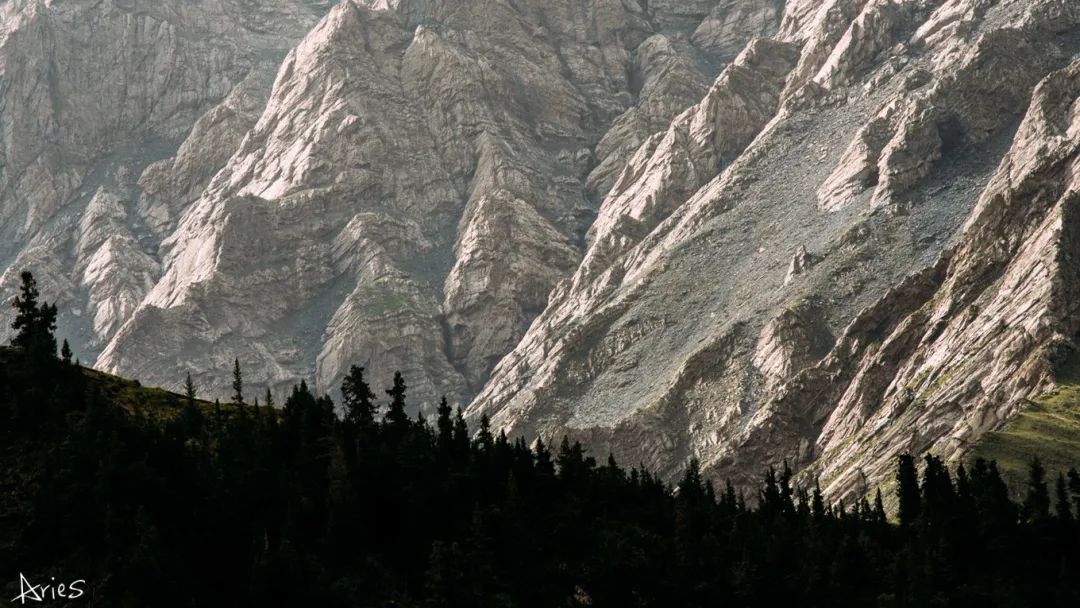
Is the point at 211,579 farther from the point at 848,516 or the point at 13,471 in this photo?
the point at 848,516

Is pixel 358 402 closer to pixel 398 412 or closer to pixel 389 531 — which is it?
pixel 398 412

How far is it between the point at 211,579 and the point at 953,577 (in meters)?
75.0

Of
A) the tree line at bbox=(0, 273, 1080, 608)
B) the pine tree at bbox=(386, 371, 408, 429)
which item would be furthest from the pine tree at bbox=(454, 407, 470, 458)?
the pine tree at bbox=(386, 371, 408, 429)

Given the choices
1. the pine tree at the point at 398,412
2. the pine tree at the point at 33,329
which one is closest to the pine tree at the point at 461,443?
the pine tree at the point at 398,412

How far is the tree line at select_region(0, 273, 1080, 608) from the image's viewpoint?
122m

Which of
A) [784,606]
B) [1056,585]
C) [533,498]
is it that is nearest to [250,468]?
[533,498]

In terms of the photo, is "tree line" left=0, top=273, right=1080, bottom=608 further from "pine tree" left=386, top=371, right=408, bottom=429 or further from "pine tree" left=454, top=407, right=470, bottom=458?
"pine tree" left=386, top=371, right=408, bottom=429

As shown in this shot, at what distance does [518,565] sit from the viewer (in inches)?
5389

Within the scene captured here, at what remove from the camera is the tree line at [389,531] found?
122m

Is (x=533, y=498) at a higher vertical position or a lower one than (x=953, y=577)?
higher

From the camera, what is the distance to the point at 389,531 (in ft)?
472

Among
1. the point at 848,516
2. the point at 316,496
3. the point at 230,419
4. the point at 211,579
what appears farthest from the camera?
the point at 848,516

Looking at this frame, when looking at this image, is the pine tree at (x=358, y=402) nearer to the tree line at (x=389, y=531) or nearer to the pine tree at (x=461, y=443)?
the tree line at (x=389, y=531)

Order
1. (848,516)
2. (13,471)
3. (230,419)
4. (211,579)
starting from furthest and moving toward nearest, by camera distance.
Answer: (848,516) < (230,419) < (13,471) < (211,579)
